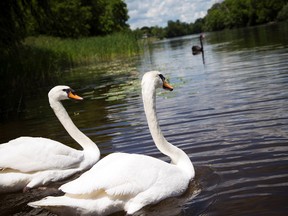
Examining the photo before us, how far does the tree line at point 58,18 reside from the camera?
14.0 meters

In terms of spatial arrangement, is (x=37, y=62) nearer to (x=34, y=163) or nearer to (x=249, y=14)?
(x=34, y=163)

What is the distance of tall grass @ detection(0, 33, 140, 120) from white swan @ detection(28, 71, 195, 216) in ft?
29.0

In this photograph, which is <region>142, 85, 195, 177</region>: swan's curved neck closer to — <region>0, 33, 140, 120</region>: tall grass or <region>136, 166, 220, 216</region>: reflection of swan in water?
<region>136, 166, 220, 216</region>: reflection of swan in water

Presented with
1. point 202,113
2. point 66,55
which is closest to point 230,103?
point 202,113

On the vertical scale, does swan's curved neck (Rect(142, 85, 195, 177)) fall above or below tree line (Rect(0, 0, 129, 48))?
below

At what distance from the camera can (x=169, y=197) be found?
4660 millimetres

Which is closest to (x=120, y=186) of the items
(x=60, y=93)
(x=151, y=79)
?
(x=151, y=79)

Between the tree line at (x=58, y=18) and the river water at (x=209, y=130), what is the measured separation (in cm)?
264

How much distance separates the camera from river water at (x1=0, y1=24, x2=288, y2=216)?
184 inches

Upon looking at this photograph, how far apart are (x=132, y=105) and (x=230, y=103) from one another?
2.87m

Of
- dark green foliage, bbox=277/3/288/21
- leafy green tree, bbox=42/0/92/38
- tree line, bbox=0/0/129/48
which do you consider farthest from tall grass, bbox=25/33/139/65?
dark green foliage, bbox=277/3/288/21

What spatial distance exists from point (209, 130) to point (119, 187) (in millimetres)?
3693

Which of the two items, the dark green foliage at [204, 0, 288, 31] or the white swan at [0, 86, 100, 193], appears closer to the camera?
the white swan at [0, 86, 100, 193]

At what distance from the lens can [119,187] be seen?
4.12 meters
